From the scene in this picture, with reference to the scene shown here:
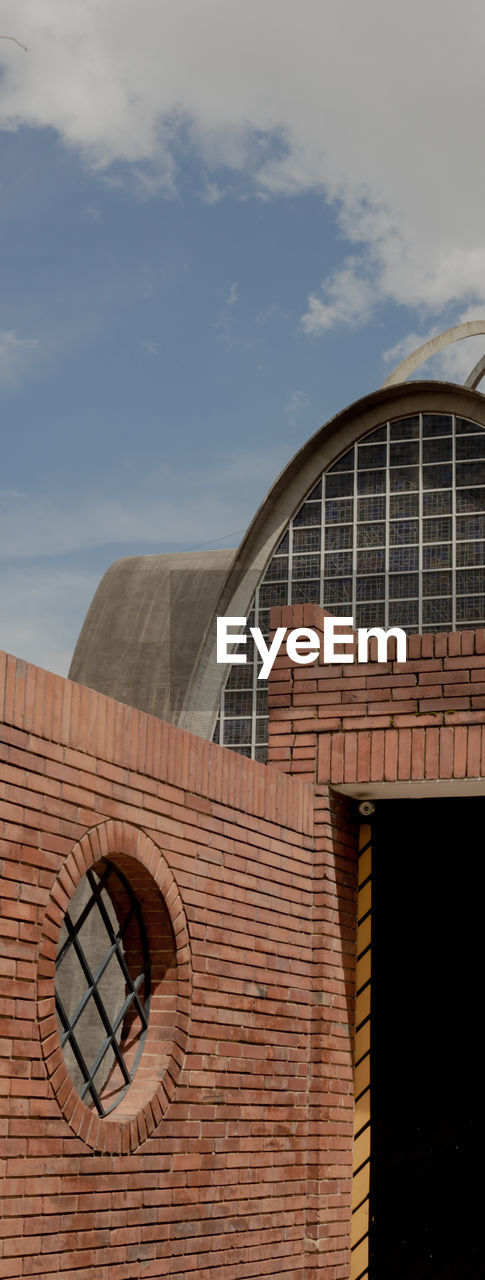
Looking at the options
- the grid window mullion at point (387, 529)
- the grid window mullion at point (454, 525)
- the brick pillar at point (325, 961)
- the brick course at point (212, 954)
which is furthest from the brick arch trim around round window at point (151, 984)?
the grid window mullion at point (387, 529)

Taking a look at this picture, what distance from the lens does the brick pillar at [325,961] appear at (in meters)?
6.63

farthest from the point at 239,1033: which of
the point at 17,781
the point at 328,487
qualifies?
the point at 328,487

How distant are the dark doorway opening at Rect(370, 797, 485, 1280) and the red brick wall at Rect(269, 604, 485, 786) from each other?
583 millimetres

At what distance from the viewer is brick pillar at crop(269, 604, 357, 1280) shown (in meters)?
6.63

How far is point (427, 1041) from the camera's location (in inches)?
278

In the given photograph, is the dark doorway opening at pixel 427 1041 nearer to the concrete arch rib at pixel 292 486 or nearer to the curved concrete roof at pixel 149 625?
the concrete arch rib at pixel 292 486

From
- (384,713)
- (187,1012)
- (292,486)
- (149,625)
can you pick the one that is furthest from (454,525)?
(187,1012)

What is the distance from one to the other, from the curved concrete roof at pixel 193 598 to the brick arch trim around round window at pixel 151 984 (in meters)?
13.7

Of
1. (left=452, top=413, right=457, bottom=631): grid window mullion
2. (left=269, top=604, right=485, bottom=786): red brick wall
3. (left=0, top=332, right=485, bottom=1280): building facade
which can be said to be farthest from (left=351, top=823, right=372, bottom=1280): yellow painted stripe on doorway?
(left=452, top=413, right=457, bottom=631): grid window mullion

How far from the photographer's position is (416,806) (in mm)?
7312

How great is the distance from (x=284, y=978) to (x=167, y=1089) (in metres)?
1.20

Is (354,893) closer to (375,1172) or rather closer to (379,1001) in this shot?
(379,1001)

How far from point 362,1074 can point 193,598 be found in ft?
79.0

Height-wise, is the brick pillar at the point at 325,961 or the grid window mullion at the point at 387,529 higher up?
the grid window mullion at the point at 387,529
